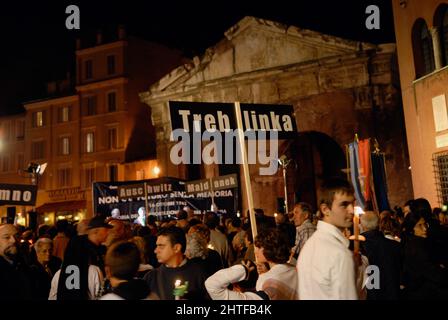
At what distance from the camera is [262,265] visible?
4.37 metres

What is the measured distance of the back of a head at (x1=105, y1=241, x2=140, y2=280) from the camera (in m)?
3.61

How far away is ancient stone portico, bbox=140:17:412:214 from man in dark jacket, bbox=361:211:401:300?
15.7m

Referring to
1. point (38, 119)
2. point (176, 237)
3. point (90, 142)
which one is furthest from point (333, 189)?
point (38, 119)

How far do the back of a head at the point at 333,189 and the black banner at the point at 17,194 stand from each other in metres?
8.40

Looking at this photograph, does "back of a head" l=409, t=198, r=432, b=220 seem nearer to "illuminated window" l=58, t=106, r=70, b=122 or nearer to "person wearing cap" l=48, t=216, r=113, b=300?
"person wearing cap" l=48, t=216, r=113, b=300

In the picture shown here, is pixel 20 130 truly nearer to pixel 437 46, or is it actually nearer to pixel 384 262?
pixel 437 46

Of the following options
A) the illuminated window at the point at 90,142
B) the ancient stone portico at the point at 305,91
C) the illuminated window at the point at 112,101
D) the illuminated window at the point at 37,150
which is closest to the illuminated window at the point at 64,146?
the illuminated window at the point at 37,150

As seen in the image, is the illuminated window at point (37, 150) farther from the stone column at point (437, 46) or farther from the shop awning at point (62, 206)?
the stone column at point (437, 46)

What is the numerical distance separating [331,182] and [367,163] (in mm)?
8039

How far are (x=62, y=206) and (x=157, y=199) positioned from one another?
2623 cm

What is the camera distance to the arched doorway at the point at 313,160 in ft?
84.6
